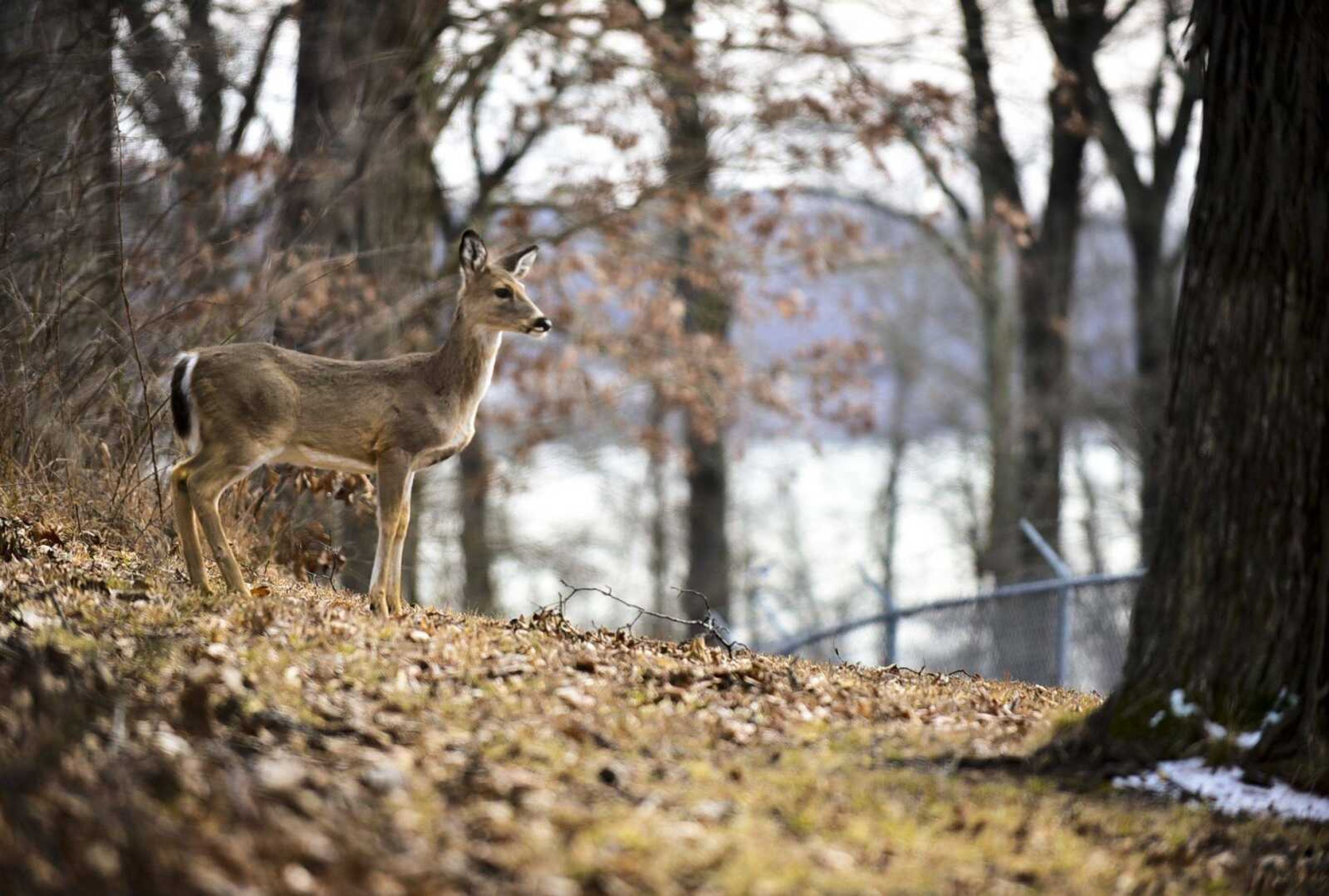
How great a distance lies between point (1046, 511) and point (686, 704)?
60.9ft

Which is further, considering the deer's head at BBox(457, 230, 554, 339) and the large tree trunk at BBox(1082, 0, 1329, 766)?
the deer's head at BBox(457, 230, 554, 339)

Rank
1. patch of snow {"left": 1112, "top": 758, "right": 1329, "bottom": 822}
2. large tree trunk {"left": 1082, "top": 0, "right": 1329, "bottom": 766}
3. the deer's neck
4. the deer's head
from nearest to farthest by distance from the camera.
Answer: patch of snow {"left": 1112, "top": 758, "right": 1329, "bottom": 822}, large tree trunk {"left": 1082, "top": 0, "right": 1329, "bottom": 766}, the deer's neck, the deer's head

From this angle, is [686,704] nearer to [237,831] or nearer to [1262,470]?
[1262,470]

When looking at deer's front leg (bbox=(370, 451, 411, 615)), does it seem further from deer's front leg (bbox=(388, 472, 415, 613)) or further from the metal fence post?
the metal fence post

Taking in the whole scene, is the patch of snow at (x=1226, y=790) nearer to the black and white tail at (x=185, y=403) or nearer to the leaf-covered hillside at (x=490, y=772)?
the leaf-covered hillside at (x=490, y=772)

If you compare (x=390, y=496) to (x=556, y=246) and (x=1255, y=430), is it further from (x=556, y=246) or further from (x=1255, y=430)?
(x=556, y=246)

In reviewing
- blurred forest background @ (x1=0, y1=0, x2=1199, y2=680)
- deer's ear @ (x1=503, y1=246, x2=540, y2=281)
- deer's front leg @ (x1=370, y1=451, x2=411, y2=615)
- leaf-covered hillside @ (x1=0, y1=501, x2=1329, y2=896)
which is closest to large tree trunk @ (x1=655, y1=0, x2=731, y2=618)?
blurred forest background @ (x1=0, y1=0, x2=1199, y2=680)

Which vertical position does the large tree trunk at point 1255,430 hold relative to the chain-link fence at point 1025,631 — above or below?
above

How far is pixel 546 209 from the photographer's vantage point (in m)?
19.4

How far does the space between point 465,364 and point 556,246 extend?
1094 centimetres

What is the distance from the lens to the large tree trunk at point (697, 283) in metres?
18.5

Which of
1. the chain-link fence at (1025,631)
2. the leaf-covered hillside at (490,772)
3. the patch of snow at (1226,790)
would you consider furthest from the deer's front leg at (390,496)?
the chain-link fence at (1025,631)

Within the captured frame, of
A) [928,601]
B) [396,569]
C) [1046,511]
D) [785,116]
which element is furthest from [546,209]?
[396,569]

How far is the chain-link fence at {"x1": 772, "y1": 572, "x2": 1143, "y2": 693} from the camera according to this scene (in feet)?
43.3
